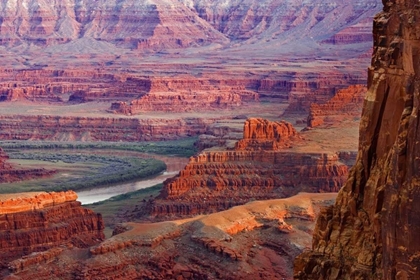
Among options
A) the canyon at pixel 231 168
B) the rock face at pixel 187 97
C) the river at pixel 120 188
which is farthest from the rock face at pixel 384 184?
the rock face at pixel 187 97

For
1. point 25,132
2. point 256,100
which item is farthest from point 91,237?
point 256,100

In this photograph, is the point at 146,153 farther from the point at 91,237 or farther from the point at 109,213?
the point at 91,237

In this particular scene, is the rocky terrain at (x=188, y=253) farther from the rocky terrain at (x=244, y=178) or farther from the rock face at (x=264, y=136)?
the rock face at (x=264, y=136)

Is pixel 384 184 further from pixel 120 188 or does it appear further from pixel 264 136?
pixel 120 188

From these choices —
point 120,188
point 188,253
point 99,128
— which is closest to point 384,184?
point 188,253

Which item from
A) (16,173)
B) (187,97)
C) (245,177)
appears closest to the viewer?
(245,177)
